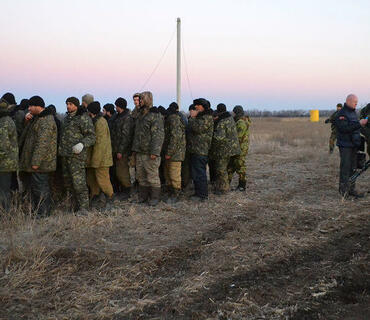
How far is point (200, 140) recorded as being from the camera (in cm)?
795

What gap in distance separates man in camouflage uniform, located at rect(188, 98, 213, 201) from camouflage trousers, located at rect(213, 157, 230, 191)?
1.56 feet

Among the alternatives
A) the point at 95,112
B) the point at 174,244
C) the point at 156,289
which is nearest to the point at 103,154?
the point at 95,112

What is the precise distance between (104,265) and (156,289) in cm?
77

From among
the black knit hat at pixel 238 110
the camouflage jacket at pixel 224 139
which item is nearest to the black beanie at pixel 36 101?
the camouflage jacket at pixel 224 139

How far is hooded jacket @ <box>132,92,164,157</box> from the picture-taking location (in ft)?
24.3

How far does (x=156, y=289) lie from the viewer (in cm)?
425

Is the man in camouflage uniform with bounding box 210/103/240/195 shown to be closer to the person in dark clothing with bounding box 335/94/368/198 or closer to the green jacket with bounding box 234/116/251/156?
the green jacket with bounding box 234/116/251/156

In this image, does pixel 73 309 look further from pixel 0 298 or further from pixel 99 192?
pixel 99 192

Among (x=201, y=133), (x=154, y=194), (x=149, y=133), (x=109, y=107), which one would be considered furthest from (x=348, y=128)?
(x=109, y=107)

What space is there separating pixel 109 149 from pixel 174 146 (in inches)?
45.6

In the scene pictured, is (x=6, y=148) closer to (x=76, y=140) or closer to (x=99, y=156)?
(x=76, y=140)

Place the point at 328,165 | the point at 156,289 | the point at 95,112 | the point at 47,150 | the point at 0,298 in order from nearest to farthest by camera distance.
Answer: the point at 0,298, the point at 156,289, the point at 47,150, the point at 95,112, the point at 328,165

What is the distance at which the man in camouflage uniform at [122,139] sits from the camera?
7.80 metres

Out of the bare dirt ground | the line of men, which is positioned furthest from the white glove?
the bare dirt ground
